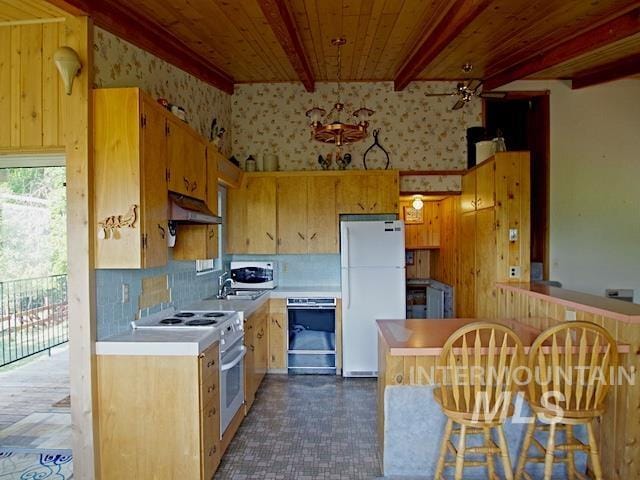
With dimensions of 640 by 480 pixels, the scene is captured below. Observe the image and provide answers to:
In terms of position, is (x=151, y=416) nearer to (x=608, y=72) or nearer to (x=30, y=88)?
(x=30, y=88)

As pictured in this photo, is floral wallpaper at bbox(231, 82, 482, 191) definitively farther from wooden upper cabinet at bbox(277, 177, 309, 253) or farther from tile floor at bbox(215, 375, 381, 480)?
tile floor at bbox(215, 375, 381, 480)

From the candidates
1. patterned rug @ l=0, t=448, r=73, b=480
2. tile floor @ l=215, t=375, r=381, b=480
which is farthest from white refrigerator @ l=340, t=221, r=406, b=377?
patterned rug @ l=0, t=448, r=73, b=480

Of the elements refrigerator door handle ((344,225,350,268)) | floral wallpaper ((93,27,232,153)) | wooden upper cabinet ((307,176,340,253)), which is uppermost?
floral wallpaper ((93,27,232,153))

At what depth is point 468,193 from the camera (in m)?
4.69

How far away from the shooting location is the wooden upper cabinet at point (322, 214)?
469cm

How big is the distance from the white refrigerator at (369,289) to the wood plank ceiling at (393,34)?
1.75 meters

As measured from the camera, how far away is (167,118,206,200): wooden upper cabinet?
2.66 m

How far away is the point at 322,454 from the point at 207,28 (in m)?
3.43

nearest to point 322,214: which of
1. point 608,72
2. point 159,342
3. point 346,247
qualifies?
point 346,247

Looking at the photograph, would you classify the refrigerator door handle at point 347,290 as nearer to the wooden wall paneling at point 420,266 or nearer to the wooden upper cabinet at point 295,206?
the wooden upper cabinet at point 295,206

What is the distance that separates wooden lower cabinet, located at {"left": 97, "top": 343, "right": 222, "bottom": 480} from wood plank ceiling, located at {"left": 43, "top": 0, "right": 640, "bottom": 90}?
202cm

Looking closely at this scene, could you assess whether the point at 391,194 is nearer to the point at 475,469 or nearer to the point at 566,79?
the point at 566,79

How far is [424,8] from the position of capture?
3.09 meters

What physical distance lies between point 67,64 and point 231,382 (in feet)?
7.25
